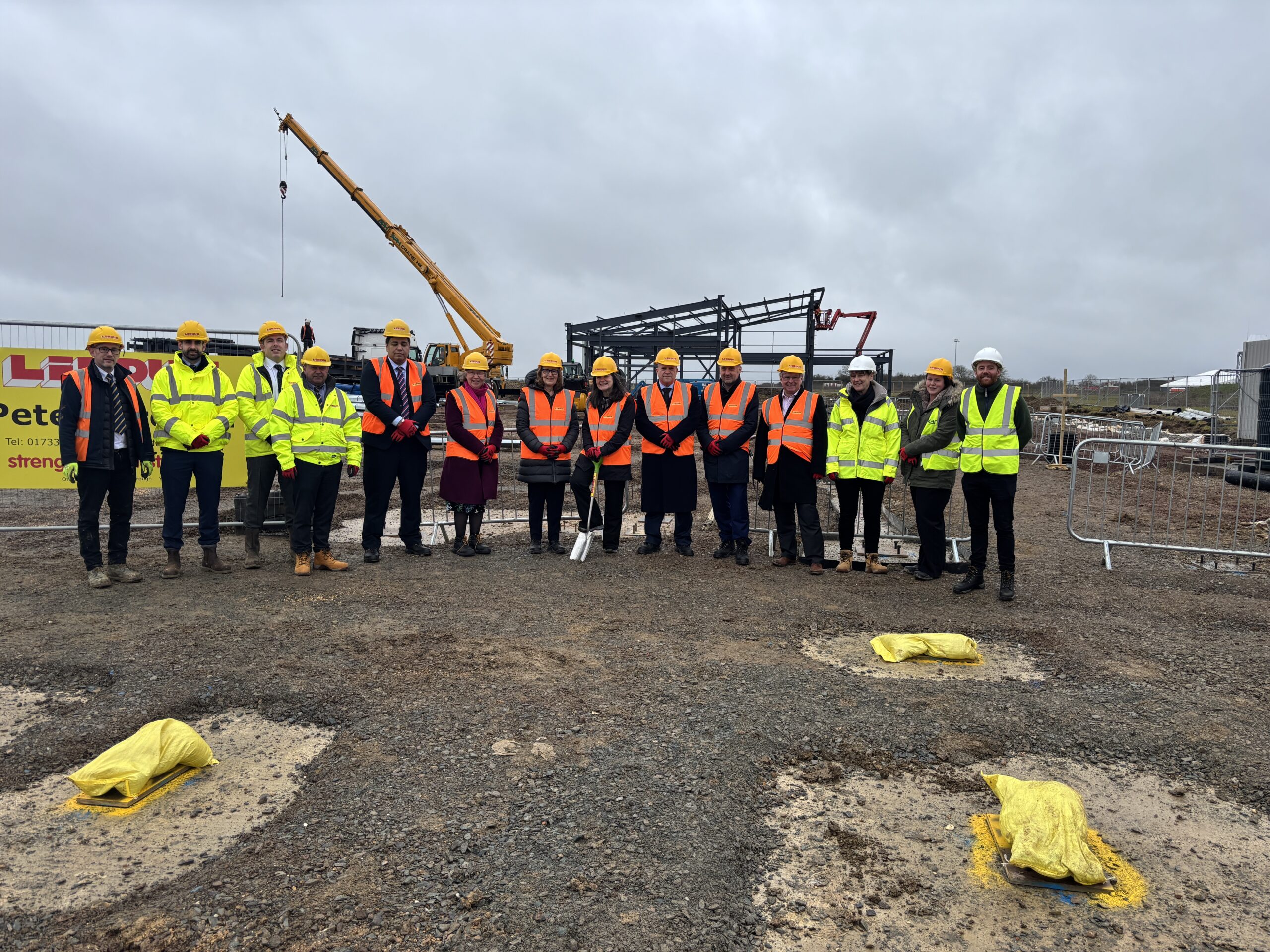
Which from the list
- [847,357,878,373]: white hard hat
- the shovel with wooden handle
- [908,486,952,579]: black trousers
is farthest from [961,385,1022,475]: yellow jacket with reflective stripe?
the shovel with wooden handle

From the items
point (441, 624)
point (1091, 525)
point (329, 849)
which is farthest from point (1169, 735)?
point (1091, 525)

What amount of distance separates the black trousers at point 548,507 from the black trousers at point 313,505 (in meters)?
1.97

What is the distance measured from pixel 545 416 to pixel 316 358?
7.35 ft

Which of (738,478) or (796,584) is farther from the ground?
(738,478)

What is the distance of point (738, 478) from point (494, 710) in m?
4.49

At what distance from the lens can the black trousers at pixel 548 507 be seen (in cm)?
823

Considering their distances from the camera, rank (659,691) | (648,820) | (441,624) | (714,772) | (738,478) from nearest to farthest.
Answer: (648,820), (714,772), (659,691), (441,624), (738,478)

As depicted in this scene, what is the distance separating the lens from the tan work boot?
7.30 metres

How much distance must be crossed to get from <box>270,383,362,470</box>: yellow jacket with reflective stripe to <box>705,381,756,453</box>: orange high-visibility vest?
138 inches

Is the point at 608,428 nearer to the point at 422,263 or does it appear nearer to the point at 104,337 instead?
the point at 104,337

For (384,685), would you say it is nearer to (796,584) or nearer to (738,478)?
(796,584)

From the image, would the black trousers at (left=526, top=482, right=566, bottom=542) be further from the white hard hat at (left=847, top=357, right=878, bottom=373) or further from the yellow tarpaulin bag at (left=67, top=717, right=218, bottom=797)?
the yellow tarpaulin bag at (left=67, top=717, right=218, bottom=797)

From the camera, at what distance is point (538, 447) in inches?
312

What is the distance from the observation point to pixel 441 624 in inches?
223
